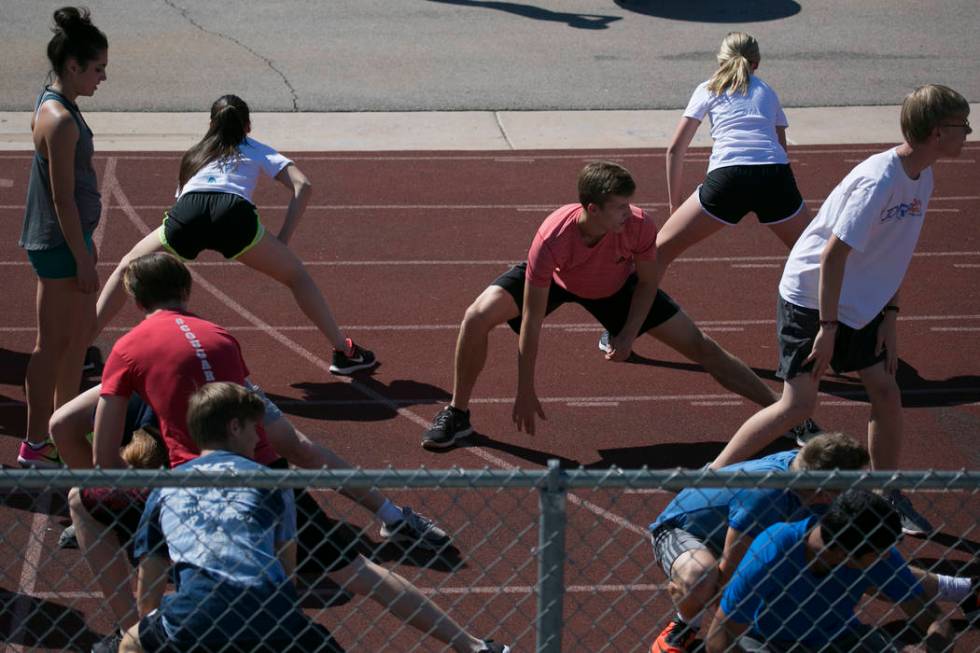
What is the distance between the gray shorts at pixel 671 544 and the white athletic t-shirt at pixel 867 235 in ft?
4.48

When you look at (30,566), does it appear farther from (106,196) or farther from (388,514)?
(106,196)

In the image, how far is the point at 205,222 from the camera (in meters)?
6.64

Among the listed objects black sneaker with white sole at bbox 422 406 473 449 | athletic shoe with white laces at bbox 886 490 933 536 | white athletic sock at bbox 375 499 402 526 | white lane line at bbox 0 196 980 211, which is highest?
athletic shoe with white laces at bbox 886 490 933 536

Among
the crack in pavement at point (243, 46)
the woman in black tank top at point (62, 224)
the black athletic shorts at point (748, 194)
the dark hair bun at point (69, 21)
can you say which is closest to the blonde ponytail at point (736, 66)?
the black athletic shorts at point (748, 194)

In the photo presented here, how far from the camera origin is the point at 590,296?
6.11 meters

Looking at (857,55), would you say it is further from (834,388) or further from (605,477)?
(605,477)

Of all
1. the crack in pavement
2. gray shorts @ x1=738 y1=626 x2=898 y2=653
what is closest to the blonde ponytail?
gray shorts @ x1=738 y1=626 x2=898 y2=653

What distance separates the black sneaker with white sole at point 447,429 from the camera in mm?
6324

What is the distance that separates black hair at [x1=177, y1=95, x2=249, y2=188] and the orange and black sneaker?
3.69 meters

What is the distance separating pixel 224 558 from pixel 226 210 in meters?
3.41

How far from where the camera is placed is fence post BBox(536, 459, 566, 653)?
317cm

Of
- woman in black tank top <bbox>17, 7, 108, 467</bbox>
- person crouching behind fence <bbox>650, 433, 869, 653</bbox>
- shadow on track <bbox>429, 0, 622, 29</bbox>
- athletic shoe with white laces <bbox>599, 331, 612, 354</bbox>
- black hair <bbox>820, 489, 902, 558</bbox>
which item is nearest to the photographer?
black hair <bbox>820, 489, 902, 558</bbox>

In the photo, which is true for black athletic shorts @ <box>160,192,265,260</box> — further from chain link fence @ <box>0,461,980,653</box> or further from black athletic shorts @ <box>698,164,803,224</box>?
black athletic shorts @ <box>698,164,803,224</box>

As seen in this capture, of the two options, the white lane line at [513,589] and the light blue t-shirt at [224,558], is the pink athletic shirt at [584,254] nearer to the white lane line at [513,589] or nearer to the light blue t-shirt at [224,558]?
the white lane line at [513,589]
